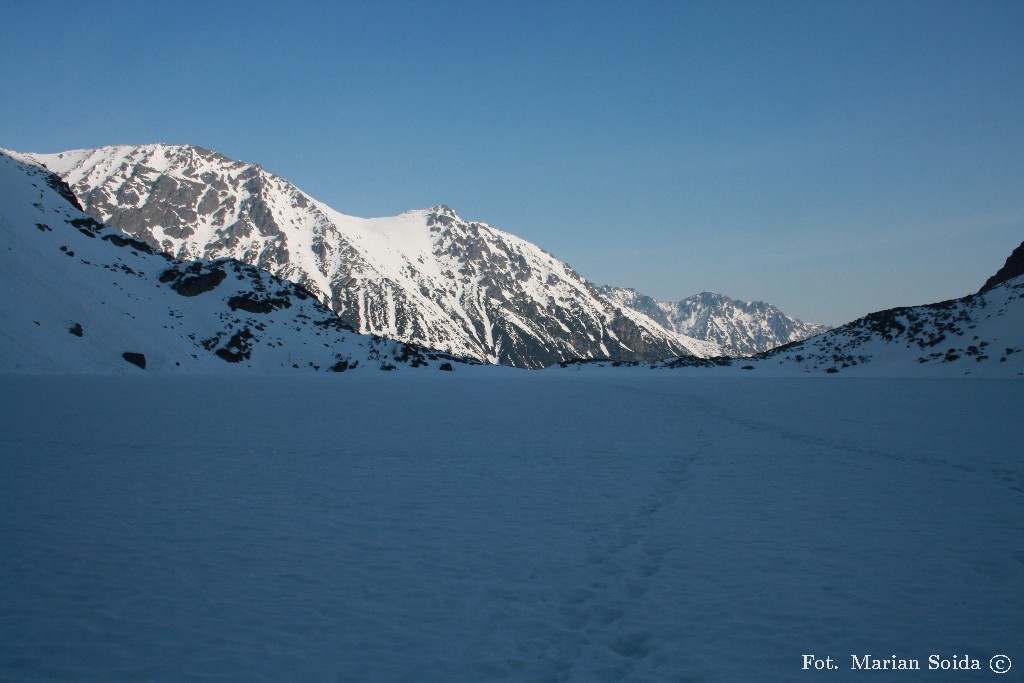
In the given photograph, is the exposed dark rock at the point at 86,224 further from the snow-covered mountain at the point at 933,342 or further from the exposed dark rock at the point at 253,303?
the snow-covered mountain at the point at 933,342

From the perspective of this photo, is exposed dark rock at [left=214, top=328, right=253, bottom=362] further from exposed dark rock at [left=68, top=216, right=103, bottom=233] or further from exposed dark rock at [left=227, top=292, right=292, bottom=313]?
exposed dark rock at [left=68, top=216, right=103, bottom=233]

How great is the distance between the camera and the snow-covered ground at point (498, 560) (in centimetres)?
621

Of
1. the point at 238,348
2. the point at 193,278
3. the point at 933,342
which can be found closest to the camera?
the point at 238,348

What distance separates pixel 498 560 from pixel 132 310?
84.3 meters

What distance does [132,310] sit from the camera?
77.4 metres

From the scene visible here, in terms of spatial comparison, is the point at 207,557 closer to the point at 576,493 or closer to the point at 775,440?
the point at 576,493

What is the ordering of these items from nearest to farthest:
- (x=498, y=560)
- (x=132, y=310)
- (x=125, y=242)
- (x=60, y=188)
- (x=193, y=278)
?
(x=498, y=560) < (x=132, y=310) < (x=193, y=278) < (x=125, y=242) < (x=60, y=188)

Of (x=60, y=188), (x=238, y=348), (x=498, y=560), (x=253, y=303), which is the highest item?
(x=60, y=188)

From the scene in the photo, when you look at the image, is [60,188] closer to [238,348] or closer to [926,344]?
[238,348]

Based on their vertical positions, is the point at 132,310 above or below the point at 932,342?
above

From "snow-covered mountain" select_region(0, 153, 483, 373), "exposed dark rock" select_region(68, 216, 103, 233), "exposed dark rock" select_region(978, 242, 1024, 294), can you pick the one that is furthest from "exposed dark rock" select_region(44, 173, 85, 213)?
"exposed dark rock" select_region(978, 242, 1024, 294)

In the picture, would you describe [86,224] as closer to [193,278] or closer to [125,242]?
[125,242]

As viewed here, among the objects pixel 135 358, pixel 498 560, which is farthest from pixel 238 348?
pixel 498 560

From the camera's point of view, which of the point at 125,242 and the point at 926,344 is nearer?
the point at 926,344
